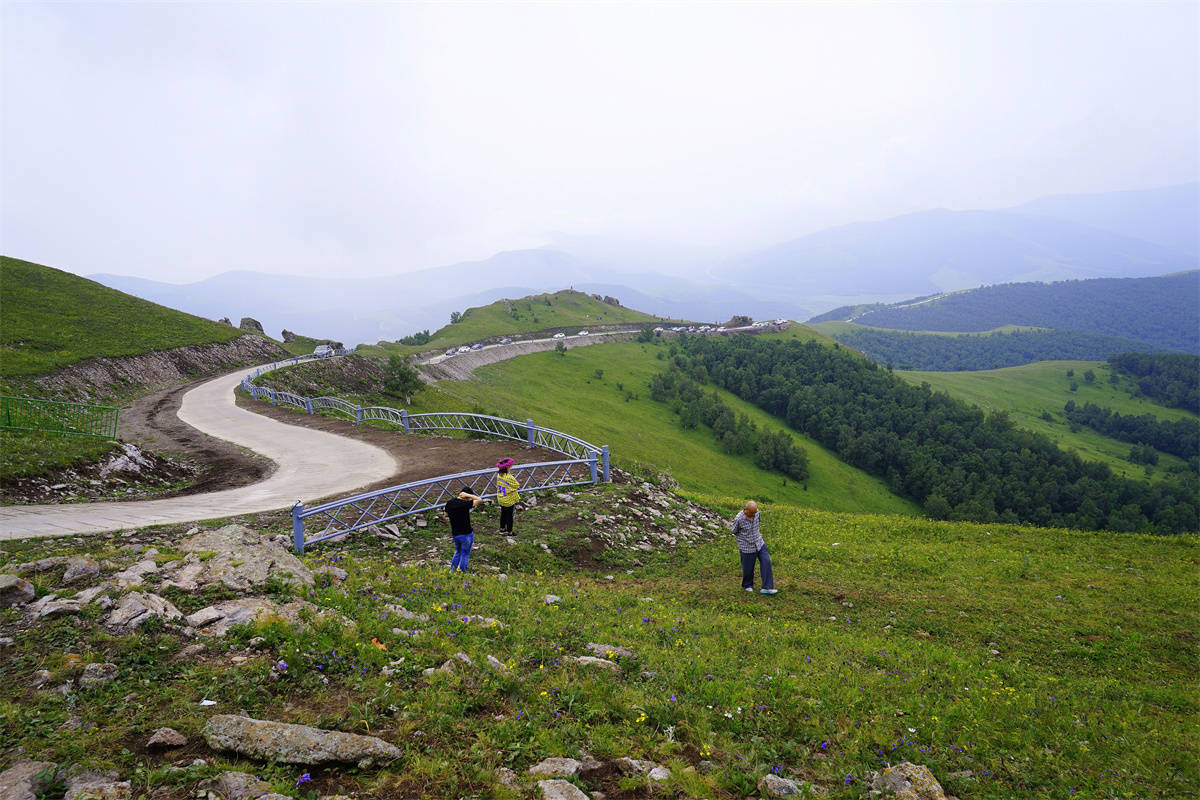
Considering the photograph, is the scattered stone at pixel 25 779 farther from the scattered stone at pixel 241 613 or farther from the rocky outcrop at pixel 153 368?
the rocky outcrop at pixel 153 368

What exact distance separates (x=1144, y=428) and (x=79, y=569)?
226739 millimetres

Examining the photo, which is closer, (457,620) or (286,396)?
(457,620)

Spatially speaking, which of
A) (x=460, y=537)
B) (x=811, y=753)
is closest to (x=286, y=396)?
(x=460, y=537)

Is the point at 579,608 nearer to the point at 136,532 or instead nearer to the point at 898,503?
the point at 136,532

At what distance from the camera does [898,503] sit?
3460 inches

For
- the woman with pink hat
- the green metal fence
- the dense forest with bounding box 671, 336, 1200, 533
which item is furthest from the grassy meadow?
the dense forest with bounding box 671, 336, 1200, 533

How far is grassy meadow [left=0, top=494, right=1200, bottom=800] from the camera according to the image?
18.9 feet

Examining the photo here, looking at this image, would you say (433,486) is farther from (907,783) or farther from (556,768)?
(907,783)

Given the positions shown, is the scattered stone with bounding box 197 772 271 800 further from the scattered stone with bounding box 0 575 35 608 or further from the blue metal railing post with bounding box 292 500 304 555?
the blue metal railing post with bounding box 292 500 304 555

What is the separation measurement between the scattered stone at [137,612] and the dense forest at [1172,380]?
269249 mm

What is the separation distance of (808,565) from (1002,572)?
568 cm

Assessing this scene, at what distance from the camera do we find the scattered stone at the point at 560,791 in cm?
522

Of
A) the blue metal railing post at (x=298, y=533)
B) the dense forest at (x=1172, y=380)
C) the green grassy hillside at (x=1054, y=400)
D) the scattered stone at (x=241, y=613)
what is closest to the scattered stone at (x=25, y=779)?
the scattered stone at (x=241, y=613)

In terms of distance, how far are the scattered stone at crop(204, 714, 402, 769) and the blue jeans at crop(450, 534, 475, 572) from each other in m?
6.65
